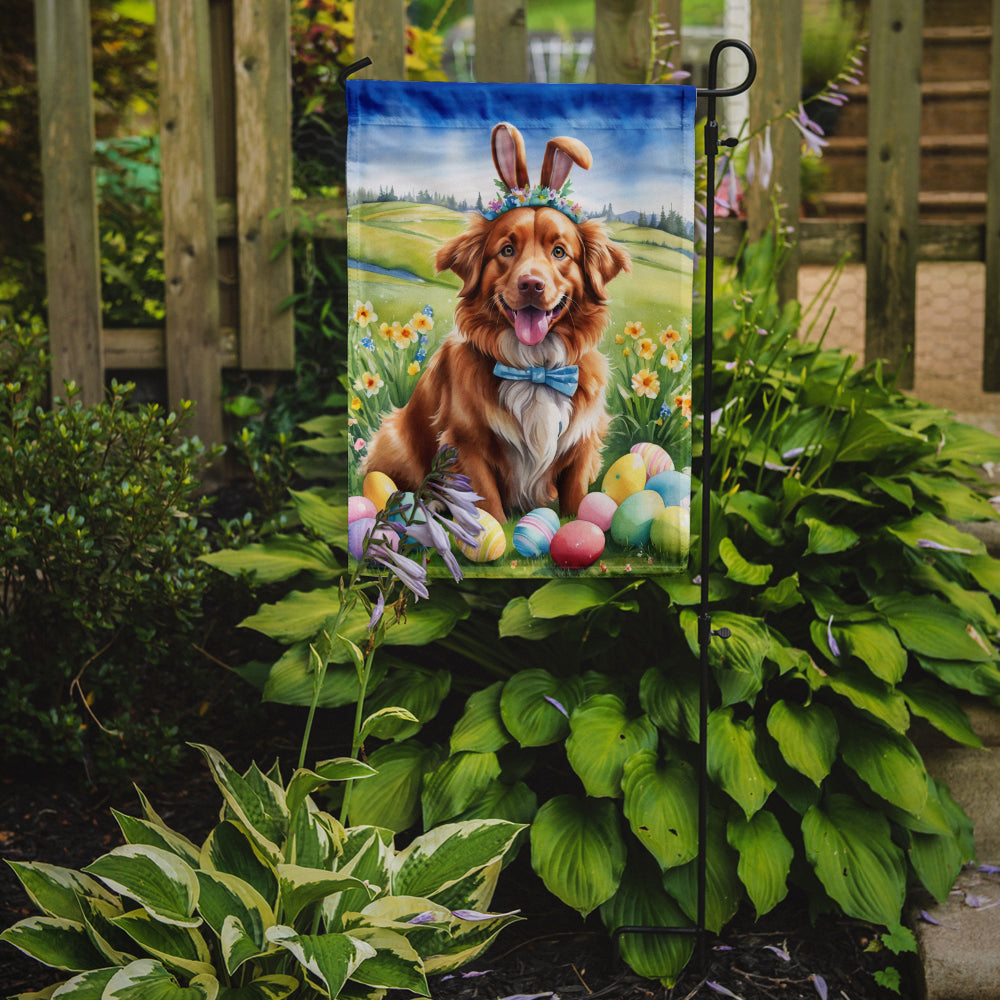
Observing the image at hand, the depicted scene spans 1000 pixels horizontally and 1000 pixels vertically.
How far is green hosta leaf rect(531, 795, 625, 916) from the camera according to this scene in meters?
1.76

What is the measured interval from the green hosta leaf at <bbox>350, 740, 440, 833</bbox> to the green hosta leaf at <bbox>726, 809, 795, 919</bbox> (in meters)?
0.60

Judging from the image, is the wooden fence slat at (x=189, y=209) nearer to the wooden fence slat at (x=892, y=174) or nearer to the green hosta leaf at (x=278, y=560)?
the green hosta leaf at (x=278, y=560)

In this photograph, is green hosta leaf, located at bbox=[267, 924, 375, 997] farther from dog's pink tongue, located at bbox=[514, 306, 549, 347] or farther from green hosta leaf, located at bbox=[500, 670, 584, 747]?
dog's pink tongue, located at bbox=[514, 306, 549, 347]

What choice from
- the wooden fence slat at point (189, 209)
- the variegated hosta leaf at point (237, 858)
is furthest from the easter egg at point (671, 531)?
the wooden fence slat at point (189, 209)

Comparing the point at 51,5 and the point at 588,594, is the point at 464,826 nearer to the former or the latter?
the point at 588,594

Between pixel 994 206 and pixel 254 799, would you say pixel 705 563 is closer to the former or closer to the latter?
pixel 254 799

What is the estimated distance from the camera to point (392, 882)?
1655 millimetres

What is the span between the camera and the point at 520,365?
179 centimetres

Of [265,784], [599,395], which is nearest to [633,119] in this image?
[599,395]

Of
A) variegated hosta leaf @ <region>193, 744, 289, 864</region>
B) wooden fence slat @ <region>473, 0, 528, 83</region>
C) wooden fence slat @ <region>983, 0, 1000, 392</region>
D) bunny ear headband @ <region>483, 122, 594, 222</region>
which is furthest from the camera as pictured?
wooden fence slat @ <region>983, 0, 1000, 392</region>

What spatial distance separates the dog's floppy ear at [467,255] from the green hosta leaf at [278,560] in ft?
2.77

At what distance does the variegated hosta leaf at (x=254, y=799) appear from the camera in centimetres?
161

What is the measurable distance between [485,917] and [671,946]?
Result: 44 cm

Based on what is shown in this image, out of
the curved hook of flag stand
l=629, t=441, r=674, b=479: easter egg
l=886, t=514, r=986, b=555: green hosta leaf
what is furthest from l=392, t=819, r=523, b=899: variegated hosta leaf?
l=886, t=514, r=986, b=555: green hosta leaf
